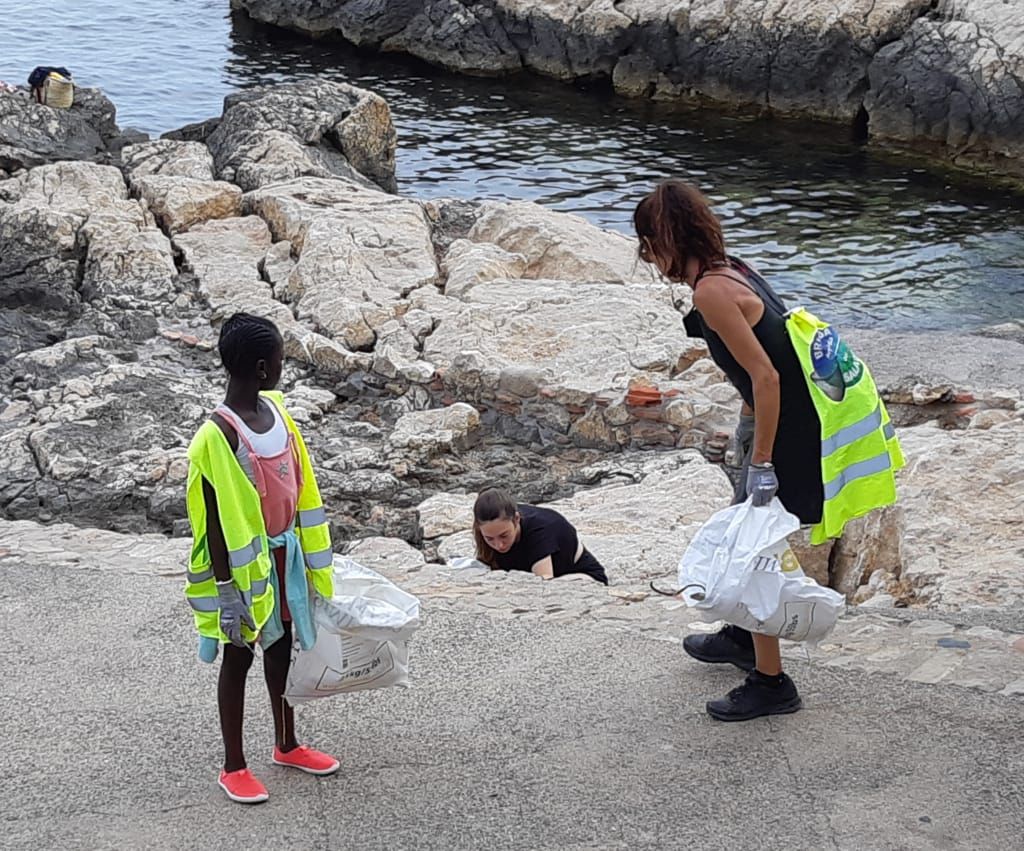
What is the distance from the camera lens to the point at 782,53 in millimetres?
26812

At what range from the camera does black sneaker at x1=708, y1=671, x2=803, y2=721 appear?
196 inches

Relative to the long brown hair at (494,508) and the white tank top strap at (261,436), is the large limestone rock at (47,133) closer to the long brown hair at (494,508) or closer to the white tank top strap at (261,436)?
the long brown hair at (494,508)

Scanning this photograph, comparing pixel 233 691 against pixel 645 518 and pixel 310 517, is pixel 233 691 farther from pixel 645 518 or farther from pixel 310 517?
pixel 645 518

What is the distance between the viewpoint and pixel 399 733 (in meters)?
5.12

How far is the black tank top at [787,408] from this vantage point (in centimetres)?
467

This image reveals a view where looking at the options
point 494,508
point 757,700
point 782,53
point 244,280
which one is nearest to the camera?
point 757,700

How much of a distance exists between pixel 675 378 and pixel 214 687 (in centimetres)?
548

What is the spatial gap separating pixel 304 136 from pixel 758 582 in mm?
14307

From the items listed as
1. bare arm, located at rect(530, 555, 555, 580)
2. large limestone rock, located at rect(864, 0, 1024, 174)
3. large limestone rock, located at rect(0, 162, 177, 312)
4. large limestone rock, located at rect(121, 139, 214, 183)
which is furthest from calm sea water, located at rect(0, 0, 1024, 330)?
bare arm, located at rect(530, 555, 555, 580)

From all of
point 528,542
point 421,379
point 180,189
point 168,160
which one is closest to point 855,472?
point 528,542

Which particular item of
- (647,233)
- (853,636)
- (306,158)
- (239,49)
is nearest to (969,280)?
(306,158)

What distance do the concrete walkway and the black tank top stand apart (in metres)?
0.91

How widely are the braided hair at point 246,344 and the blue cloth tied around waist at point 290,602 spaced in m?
0.59

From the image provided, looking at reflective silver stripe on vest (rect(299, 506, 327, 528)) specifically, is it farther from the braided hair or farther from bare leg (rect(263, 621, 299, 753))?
the braided hair
